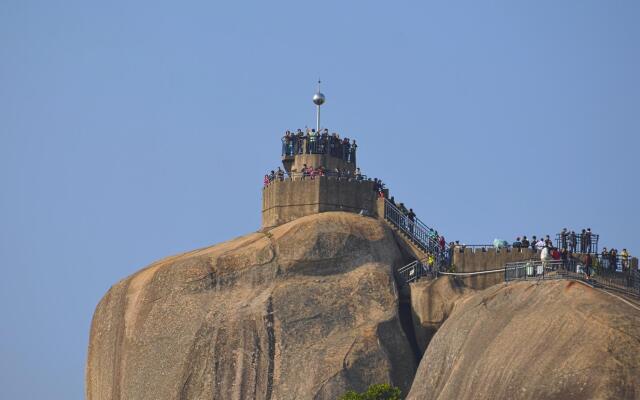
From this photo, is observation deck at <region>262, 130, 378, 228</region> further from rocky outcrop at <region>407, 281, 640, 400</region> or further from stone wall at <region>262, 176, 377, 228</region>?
rocky outcrop at <region>407, 281, 640, 400</region>

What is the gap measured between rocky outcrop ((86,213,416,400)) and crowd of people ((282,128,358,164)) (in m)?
7.24

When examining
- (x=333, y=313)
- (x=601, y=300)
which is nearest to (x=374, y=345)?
(x=333, y=313)

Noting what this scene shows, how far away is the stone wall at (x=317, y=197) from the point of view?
10038 cm

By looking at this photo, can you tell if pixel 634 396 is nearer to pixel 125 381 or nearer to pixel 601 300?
pixel 601 300

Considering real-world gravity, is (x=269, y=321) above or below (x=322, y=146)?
below

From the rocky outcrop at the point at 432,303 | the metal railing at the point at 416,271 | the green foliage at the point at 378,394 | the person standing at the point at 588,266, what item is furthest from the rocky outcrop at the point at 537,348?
the metal railing at the point at 416,271

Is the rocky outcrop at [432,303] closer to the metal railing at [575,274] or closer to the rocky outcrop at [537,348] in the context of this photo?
the metal railing at [575,274]

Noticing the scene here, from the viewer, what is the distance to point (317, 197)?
100m

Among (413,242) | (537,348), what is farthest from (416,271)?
(537,348)

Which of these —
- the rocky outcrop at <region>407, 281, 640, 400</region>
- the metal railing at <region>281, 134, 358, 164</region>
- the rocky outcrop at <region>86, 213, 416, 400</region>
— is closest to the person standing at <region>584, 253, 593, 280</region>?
the rocky outcrop at <region>407, 281, 640, 400</region>

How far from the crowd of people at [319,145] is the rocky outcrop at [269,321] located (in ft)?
23.7

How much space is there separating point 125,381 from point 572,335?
29.2 meters

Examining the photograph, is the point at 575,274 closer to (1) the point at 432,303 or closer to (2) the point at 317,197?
(1) the point at 432,303

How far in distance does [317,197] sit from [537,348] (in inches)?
1034
